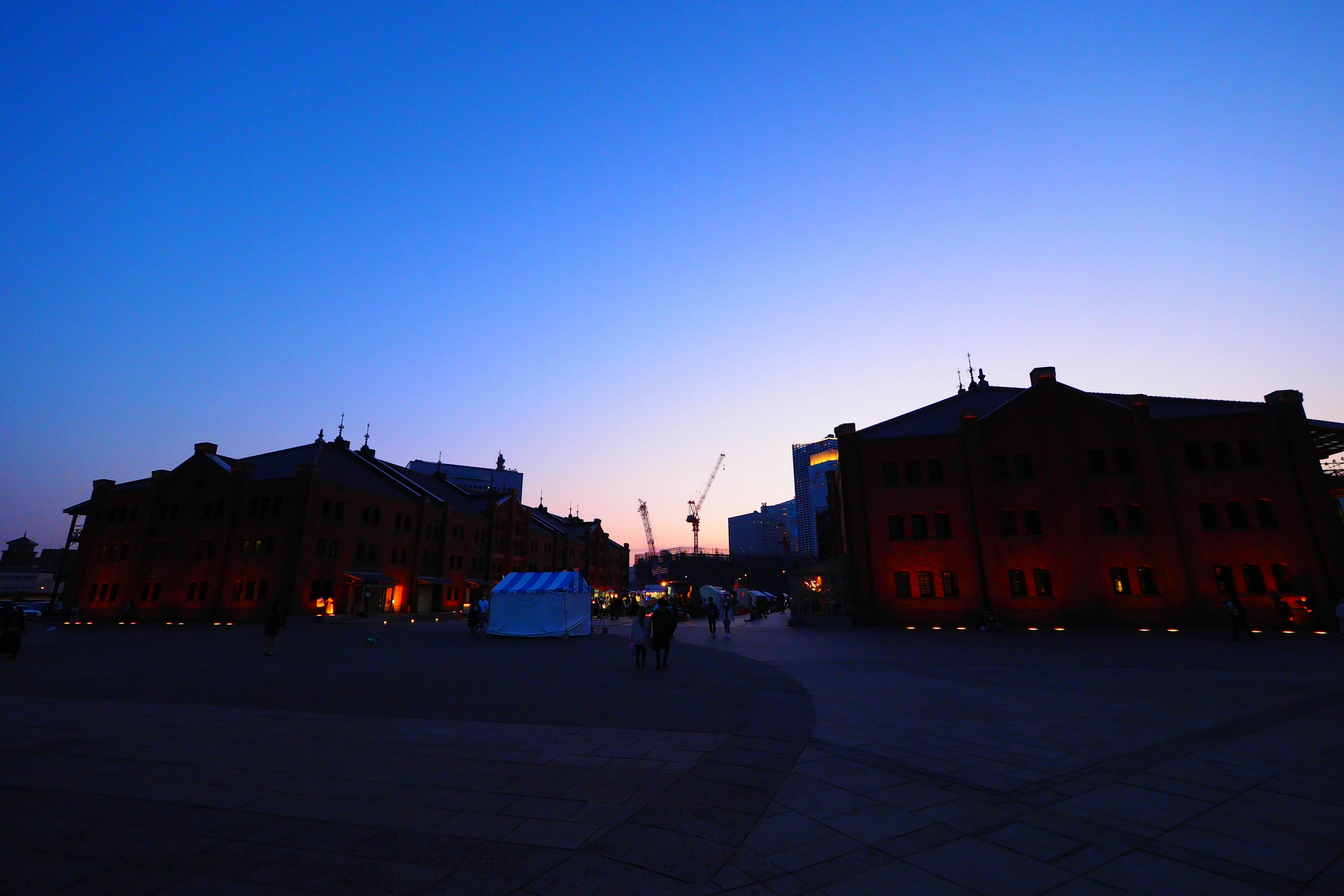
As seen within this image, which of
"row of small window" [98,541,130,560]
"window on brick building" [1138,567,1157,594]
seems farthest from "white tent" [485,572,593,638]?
"row of small window" [98,541,130,560]

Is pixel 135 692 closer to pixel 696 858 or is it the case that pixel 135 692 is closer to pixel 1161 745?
pixel 696 858

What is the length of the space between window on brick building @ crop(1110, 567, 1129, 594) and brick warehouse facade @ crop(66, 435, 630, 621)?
51.8 m

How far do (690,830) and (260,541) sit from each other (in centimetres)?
5079

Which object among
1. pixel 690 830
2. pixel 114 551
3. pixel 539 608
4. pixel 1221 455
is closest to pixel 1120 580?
pixel 1221 455

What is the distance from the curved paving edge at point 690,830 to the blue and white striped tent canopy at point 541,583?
2387 cm

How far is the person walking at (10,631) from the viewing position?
712 inches

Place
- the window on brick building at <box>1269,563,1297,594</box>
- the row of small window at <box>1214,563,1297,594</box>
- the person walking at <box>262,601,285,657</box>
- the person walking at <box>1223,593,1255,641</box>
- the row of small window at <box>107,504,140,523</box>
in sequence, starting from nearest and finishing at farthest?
1. the person walking at <box>262,601,285,657</box>
2. the person walking at <box>1223,593,1255,641</box>
3. the window on brick building at <box>1269,563,1297,594</box>
4. the row of small window at <box>1214,563,1297,594</box>
5. the row of small window at <box>107,504,140,523</box>

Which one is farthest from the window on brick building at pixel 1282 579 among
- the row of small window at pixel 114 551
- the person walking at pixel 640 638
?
the row of small window at pixel 114 551

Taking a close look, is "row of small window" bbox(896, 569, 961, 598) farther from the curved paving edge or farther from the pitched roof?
the curved paving edge

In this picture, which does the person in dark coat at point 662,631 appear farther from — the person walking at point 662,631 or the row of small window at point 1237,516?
the row of small window at point 1237,516

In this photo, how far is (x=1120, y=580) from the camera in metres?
30.8

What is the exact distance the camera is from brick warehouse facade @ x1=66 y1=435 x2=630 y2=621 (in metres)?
43.7

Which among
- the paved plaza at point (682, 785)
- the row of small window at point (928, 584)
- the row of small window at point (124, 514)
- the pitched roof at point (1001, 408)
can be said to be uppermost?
the pitched roof at point (1001, 408)

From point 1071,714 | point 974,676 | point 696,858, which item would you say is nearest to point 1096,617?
point 974,676
